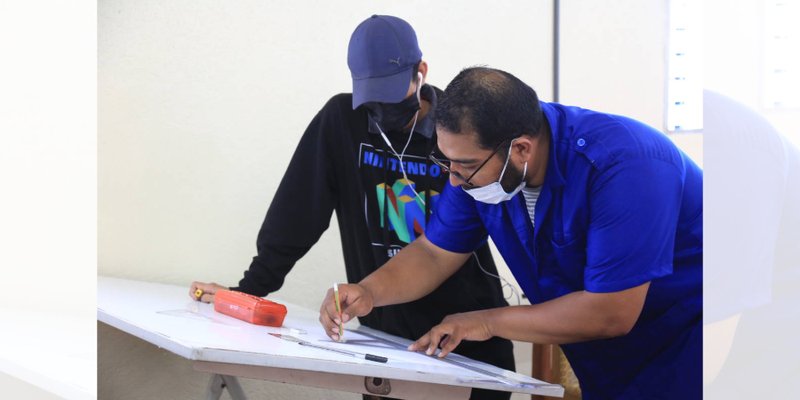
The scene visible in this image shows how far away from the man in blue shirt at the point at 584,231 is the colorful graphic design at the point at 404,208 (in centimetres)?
23

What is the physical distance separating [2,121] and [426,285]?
0.83 meters

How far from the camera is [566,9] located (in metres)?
2.24

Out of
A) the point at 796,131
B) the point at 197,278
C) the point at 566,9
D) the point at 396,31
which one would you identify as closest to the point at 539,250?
the point at 396,31

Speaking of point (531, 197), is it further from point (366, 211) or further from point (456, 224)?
point (366, 211)

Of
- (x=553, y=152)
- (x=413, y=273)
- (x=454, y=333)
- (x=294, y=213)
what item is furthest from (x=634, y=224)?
(x=294, y=213)

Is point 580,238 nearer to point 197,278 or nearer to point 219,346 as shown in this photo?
point 219,346

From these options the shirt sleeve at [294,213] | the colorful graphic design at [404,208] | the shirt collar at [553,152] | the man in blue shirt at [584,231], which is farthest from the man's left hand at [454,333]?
the shirt sleeve at [294,213]

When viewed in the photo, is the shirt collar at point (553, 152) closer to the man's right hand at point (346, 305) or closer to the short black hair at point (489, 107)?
the short black hair at point (489, 107)

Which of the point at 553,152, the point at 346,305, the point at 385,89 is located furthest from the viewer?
the point at 385,89

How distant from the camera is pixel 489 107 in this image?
1271 mm

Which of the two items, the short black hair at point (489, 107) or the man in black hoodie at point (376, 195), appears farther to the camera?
the man in black hoodie at point (376, 195)

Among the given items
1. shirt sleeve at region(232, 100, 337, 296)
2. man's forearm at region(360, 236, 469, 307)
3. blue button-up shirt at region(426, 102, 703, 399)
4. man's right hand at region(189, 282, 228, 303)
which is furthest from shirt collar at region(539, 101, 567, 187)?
man's right hand at region(189, 282, 228, 303)

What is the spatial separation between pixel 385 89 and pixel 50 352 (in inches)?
30.5

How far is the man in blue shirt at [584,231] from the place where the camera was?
123 centimetres
